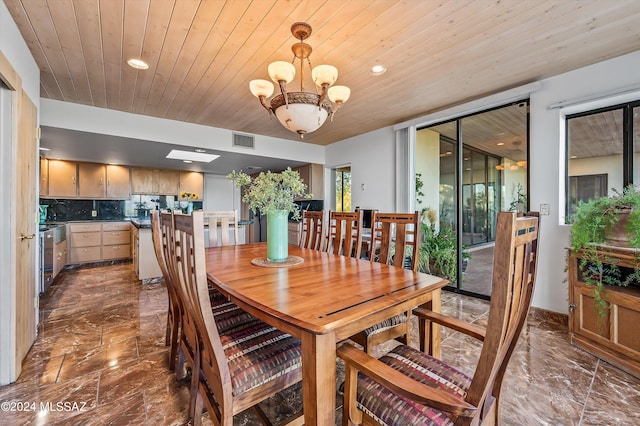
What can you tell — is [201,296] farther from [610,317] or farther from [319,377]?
[610,317]

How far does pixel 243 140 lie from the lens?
453cm

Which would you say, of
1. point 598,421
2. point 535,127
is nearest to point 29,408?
point 598,421

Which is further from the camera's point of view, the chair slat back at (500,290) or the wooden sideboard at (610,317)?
the wooden sideboard at (610,317)

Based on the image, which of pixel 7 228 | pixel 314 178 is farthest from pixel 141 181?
pixel 7 228

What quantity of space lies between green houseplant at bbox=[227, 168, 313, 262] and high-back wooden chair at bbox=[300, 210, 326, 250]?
837 mm

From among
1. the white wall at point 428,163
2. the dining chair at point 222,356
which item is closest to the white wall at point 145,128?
the white wall at point 428,163

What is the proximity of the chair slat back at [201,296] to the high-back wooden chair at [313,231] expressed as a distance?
63.7 inches

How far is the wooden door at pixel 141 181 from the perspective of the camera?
5988mm

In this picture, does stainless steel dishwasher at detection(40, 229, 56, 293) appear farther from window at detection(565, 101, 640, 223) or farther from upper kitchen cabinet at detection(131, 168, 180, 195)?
window at detection(565, 101, 640, 223)

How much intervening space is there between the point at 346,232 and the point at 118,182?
18.8 feet

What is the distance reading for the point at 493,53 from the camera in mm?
2305

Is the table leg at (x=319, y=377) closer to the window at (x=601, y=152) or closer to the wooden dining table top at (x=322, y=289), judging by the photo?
the wooden dining table top at (x=322, y=289)

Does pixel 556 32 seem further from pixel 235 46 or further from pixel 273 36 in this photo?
pixel 235 46

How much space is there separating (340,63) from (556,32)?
165 centimetres
